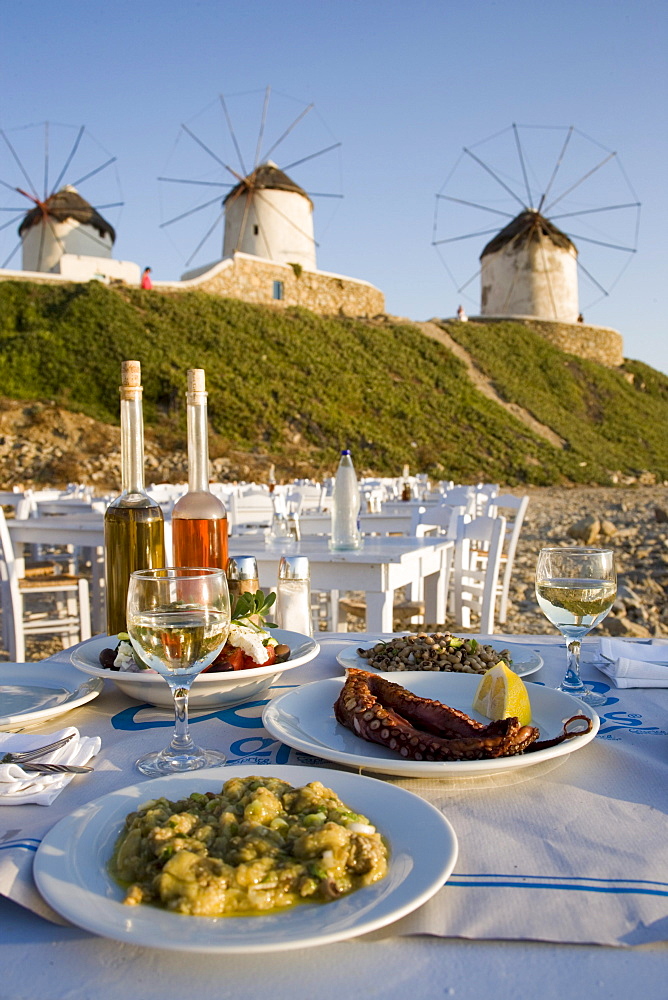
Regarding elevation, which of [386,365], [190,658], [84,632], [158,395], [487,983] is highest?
[386,365]

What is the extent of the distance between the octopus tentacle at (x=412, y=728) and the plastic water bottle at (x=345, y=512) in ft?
7.40

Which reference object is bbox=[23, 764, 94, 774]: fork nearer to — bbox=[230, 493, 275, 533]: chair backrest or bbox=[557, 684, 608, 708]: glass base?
bbox=[557, 684, 608, 708]: glass base

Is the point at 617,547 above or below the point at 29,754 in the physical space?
below

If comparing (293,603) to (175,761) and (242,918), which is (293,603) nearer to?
(175,761)

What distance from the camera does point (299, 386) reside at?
2702cm

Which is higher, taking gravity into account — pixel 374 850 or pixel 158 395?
pixel 158 395

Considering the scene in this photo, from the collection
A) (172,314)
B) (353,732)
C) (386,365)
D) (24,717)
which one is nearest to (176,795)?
(353,732)

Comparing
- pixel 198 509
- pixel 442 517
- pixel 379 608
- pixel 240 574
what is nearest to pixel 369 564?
pixel 379 608

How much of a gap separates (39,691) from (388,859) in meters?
0.84

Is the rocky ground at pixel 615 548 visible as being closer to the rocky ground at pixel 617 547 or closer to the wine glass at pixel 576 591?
the rocky ground at pixel 617 547

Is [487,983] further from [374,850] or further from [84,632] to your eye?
[84,632]

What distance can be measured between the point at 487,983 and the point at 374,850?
131mm

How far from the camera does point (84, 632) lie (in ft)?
15.4

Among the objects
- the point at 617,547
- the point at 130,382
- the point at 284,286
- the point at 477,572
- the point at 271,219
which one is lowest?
the point at 617,547
